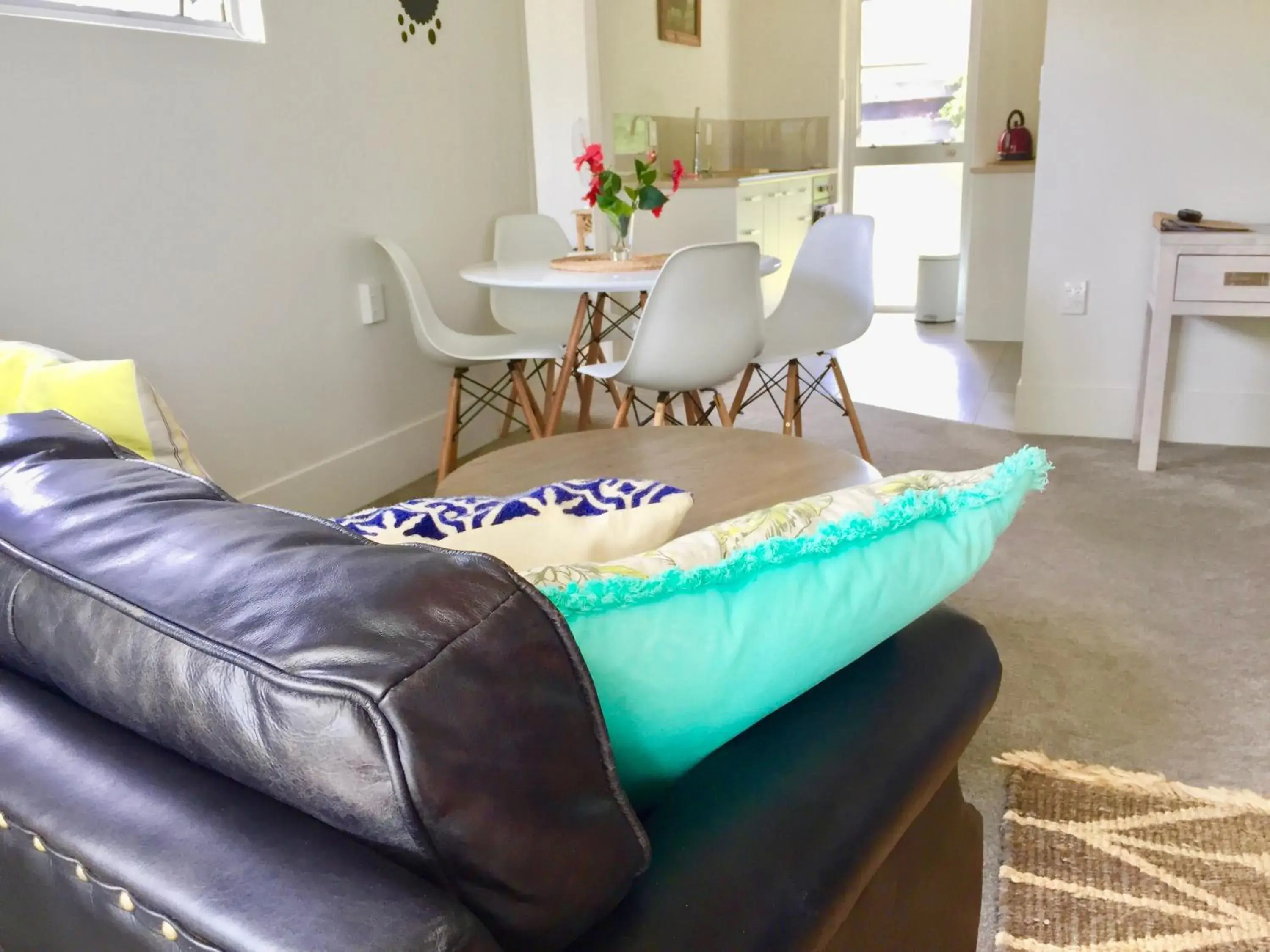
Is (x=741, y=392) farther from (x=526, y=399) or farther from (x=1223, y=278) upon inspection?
(x=1223, y=278)

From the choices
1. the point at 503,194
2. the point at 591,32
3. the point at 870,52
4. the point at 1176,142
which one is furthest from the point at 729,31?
the point at 1176,142

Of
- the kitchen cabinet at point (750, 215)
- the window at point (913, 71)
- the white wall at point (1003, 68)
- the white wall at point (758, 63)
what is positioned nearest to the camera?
the kitchen cabinet at point (750, 215)

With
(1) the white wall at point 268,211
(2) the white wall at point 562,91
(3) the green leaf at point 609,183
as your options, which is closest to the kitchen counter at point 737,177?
(2) the white wall at point 562,91

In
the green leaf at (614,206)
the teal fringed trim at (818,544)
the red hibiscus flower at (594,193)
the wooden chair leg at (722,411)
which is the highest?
the red hibiscus flower at (594,193)

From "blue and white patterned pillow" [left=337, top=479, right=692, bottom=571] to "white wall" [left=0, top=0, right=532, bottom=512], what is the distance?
1.68 meters

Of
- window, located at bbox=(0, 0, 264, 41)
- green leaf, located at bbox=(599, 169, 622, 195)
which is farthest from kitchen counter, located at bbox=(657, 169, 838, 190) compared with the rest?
window, located at bbox=(0, 0, 264, 41)

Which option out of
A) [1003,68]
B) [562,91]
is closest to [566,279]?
[562,91]

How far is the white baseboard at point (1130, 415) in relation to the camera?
3408 millimetres

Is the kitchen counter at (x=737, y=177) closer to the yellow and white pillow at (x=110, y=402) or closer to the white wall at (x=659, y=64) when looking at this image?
the white wall at (x=659, y=64)

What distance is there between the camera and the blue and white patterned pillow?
2.65 ft

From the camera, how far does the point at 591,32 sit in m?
3.98

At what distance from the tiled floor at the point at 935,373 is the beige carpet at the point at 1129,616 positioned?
2.06 feet

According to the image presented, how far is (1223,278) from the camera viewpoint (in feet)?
9.71

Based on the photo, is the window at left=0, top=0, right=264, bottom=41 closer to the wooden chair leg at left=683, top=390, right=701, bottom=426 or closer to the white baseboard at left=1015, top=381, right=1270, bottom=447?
the wooden chair leg at left=683, top=390, right=701, bottom=426
